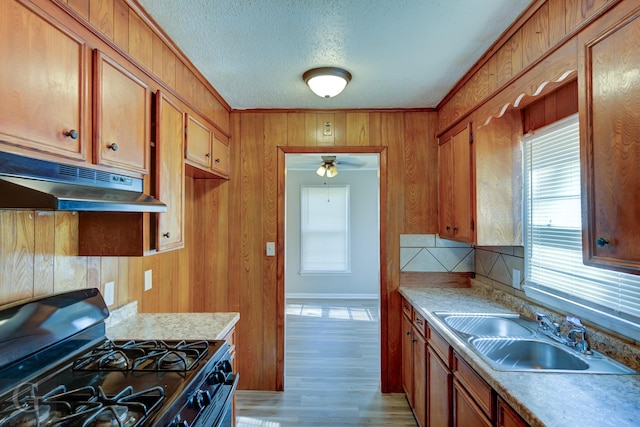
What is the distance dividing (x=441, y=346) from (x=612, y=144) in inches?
49.8

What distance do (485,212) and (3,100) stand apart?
234cm

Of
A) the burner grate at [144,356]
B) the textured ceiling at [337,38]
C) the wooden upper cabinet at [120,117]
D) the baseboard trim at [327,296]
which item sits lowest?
the baseboard trim at [327,296]

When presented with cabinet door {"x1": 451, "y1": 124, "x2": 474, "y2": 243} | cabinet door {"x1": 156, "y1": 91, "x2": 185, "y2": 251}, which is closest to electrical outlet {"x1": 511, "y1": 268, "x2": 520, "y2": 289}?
cabinet door {"x1": 451, "y1": 124, "x2": 474, "y2": 243}

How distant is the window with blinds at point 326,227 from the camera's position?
5930 millimetres

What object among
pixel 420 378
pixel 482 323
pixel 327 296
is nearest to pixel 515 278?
pixel 482 323

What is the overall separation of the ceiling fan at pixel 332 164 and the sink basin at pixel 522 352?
3.31m

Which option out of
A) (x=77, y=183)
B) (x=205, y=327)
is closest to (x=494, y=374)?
(x=205, y=327)

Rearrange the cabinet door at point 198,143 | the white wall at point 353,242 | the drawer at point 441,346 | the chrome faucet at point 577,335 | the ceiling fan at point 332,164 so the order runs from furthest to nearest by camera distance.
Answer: the white wall at point 353,242, the ceiling fan at point 332,164, the cabinet door at point 198,143, the drawer at point 441,346, the chrome faucet at point 577,335

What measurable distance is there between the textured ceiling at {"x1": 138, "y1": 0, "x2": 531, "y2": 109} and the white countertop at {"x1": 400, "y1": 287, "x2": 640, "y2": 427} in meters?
1.56

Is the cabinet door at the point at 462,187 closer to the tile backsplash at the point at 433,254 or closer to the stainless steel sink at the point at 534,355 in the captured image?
the tile backsplash at the point at 433,254

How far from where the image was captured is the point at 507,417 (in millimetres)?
1165

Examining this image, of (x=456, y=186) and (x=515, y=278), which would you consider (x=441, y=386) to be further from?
(x=456, y=186)

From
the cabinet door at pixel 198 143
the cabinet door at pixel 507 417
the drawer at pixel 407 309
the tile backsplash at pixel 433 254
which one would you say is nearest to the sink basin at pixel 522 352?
the cabinet door at pixel 507 417

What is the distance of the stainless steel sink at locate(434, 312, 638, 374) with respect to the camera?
1.35 metres
